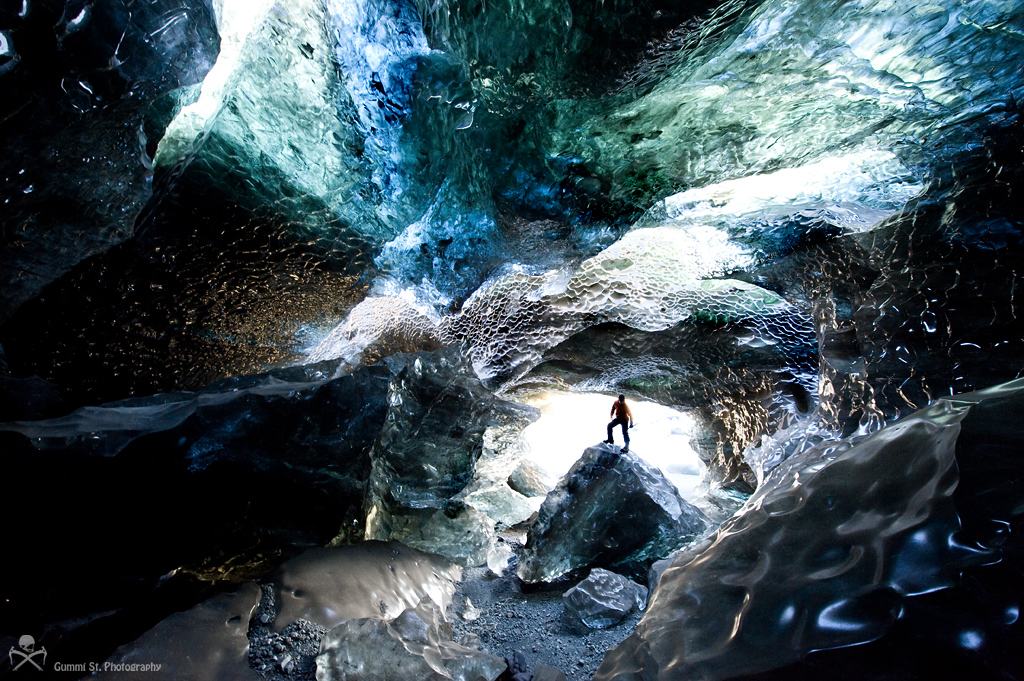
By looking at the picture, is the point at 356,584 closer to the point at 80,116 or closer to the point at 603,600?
the point at 603,600

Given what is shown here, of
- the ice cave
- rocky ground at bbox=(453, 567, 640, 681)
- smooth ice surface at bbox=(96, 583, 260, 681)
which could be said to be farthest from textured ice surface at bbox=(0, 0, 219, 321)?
rocky ground at bbox=(453, 567, 640, 681)

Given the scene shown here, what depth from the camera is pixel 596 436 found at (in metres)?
9.20

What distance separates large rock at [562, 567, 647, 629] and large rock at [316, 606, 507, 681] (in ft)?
2.53

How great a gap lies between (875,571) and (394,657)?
5.22 ft

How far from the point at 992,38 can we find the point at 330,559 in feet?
12.1

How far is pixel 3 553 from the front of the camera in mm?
1416

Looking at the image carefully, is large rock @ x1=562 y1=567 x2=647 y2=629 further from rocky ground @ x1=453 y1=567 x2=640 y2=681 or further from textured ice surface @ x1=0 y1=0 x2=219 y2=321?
textured ice surface @ x1=0 y1=0 x2=219 y2=321

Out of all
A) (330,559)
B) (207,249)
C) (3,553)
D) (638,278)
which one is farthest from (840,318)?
(3,553)

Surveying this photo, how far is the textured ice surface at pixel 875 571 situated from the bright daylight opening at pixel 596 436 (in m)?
4.52

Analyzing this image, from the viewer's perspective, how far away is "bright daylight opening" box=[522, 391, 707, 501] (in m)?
6.52

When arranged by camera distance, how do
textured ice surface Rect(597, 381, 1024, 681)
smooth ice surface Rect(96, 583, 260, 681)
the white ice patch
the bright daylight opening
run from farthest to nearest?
the bright daylight opening → the white ice patch → smooth ice surface Rect(96, 583, 260, 681) → textured ice surface Rect(597, 381, 1024, 681)

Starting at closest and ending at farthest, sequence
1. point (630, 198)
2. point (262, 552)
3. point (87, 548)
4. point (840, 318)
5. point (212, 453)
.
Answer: point (87, 548) < point (212, 453) < point (262, 552) < point (630, 198) < point (840, 318)

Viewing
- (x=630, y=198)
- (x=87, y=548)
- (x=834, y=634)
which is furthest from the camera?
(x=630, y=198)

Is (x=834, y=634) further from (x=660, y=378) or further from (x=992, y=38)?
(x=660, y=378)
